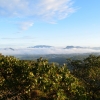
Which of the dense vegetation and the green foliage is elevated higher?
Result: the dense vegetation

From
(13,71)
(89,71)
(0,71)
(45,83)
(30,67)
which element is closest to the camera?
(45,83)

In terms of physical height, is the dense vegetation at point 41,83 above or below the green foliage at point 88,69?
above

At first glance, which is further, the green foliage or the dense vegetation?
the green foliage

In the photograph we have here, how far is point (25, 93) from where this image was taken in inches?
1486

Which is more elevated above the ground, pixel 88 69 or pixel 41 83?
pixel 41 83

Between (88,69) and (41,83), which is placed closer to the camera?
(41,83)

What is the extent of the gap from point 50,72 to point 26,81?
4.13 meters

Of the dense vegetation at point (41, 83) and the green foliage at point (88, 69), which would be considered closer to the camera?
the dense vegetation at point (41, 83)

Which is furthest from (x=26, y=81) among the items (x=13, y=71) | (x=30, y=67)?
(x=13, y=71)

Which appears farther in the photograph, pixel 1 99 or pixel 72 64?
pixel 72 64

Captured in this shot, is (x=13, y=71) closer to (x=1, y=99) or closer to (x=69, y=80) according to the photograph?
(x=1, y=99)

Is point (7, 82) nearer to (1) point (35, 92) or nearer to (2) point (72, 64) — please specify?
(1) point (35, 92)

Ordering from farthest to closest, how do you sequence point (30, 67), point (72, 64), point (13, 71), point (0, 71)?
point (72, 64) < point (0, 71) < point (13, 71) < point (30, 67)

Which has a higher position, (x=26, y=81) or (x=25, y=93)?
(x=26, y=81)
